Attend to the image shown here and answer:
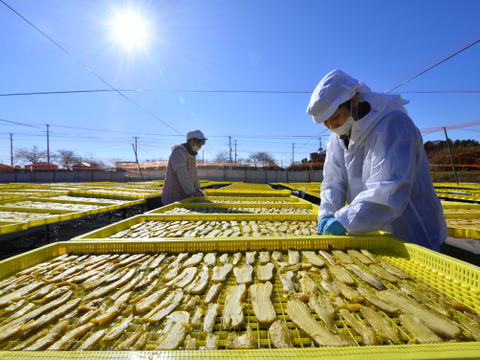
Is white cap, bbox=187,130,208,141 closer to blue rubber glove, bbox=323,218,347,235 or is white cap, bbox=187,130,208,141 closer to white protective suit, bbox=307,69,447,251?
white protective suit, bbox=307,69,447,251

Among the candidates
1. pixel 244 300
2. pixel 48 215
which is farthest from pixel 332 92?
pixel 48 215

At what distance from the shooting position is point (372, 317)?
2.38 ft

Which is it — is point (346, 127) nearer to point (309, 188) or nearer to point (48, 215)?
point (48, 215)

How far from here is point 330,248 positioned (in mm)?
1339

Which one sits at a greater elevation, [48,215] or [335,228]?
[335,228]

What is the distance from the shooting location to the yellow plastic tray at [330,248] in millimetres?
512

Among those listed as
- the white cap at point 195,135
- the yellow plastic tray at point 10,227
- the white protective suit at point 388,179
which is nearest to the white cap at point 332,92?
the white protective suit at point 388,179

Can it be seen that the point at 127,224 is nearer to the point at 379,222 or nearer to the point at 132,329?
the point at 132,329

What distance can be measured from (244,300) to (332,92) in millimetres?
1275

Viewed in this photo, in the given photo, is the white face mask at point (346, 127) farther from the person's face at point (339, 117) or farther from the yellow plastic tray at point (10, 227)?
the yellow plastic tray at point (10, 227)

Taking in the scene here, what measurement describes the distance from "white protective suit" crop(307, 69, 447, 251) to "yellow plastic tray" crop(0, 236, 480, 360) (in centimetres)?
16

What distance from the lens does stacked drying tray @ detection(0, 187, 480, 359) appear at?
62 cm

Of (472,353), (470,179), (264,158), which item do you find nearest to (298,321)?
(472,353)

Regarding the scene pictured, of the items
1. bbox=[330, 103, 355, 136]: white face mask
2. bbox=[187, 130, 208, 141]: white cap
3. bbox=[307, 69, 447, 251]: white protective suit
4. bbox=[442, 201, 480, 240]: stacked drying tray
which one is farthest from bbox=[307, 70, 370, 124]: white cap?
bbox=[187, 130, 208, 141]: white cap
